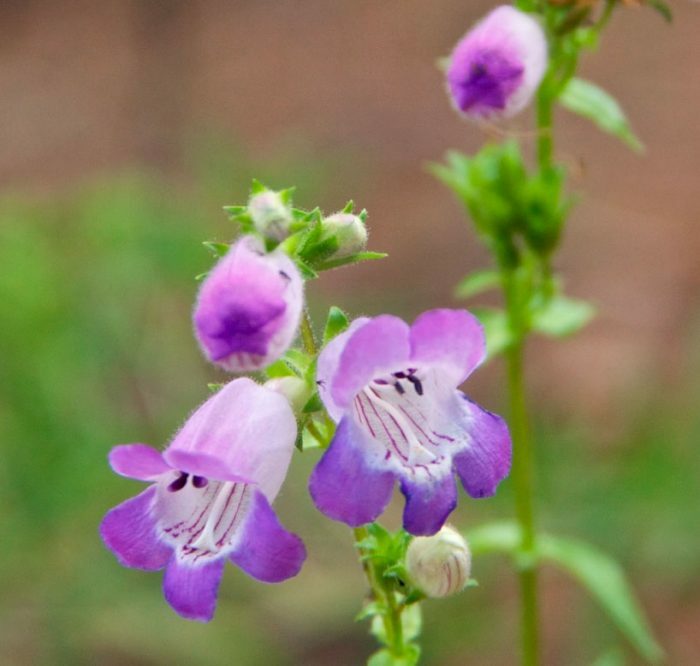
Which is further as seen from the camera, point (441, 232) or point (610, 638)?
point (441, 232)

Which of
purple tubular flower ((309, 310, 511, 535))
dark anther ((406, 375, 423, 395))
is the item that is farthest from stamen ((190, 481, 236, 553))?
dark anther ((406, 375, 423, 395))

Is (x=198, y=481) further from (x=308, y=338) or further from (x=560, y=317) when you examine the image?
(x=560, y=317)

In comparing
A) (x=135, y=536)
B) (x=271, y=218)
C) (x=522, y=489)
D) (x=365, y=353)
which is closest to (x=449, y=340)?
(x=365, y=353)

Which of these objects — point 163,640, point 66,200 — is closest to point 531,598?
point 163,640

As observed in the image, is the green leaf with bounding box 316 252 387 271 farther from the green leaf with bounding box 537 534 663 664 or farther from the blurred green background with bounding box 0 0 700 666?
the green leaf with bounding box 537 534 663 664

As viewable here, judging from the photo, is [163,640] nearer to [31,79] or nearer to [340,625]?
[340,625]

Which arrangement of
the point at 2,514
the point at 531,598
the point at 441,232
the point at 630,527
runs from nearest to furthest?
the point at 531,598 → the point at 2,514 → the point at 630,527 → the point at 441,232
